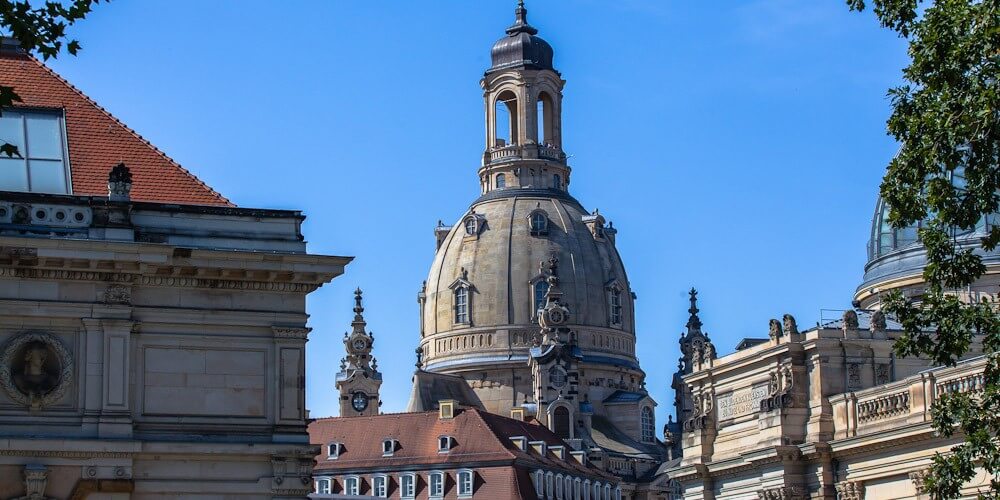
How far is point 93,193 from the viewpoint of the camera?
133 feet

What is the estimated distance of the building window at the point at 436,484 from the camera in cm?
10264

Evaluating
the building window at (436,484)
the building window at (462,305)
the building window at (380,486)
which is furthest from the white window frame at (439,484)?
the building window at (462,305)

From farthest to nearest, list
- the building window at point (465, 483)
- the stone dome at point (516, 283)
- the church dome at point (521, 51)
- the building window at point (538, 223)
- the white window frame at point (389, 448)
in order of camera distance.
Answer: the church dome at point (521, 51), the building window at point (538, 223), the stone dome at point (516, 283), the white window frame at point (389, 448), the building window at point (465, 483)

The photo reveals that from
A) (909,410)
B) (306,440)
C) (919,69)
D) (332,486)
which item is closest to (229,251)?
(306,440)

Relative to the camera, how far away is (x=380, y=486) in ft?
343

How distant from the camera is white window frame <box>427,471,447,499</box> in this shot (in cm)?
10262

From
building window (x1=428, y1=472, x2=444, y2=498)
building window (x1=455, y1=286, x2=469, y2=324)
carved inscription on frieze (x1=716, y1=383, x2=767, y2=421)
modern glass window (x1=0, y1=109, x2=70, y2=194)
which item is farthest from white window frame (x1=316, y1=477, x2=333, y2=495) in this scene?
modern glass window (x1=0, y1=109, x2=70, y2=194)

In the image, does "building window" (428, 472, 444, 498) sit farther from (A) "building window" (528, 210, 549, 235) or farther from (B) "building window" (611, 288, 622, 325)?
(B) "building window" (611, 288, 622, 325)

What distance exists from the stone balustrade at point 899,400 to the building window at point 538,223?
252ft

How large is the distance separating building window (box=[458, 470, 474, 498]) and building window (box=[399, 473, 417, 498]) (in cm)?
259

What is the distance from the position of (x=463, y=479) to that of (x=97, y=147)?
62.5m

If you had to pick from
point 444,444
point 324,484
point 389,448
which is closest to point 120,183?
point 324,484

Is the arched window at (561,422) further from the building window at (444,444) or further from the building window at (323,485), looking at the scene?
the building window at (323,485)

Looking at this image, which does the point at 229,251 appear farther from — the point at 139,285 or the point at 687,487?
the point at 687,487
